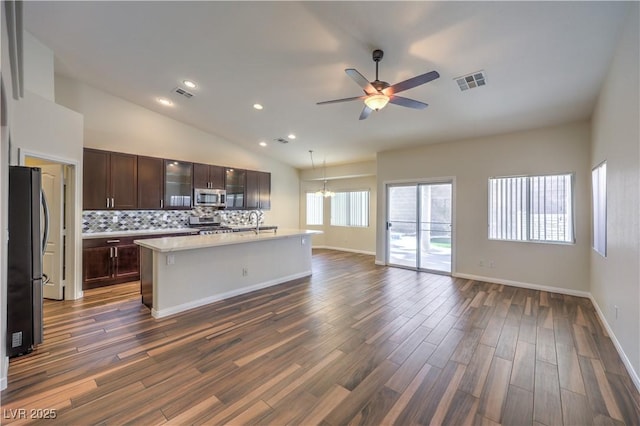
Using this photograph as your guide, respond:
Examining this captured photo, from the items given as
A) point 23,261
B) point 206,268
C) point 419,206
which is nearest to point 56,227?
point 23,261

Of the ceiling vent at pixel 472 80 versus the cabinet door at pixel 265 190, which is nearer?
the ceiling vent at pixel 472 80

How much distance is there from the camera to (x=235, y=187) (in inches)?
278

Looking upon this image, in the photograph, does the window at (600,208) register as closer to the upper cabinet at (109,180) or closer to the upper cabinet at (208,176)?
the upper cabinet at (208,176)

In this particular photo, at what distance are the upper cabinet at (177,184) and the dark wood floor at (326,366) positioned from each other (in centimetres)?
244

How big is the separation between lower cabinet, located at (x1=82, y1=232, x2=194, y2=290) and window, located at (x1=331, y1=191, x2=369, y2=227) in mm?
5635

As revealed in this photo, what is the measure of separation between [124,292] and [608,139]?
692cm

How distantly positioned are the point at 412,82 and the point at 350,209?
635 cm

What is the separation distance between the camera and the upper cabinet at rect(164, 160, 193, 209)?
5.75 metres

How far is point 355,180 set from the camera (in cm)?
866

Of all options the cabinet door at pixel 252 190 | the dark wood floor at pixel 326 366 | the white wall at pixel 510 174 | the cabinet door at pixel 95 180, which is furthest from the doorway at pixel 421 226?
the cabinet door at pixel 95 180

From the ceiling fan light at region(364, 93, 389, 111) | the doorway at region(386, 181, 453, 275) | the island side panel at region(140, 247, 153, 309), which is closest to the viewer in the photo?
the ceiling fan light at region(364, 93, 389, 111)

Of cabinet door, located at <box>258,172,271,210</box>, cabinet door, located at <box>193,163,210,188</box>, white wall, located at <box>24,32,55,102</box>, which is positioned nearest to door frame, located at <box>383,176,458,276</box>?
cabinet door, located at <box>258,172,271,210</box>

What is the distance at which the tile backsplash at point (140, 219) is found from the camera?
16.4 ft

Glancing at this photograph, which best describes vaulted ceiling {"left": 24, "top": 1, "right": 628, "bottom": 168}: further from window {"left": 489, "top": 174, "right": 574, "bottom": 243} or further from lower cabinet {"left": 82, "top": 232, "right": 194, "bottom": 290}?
lower cabinet {"left": 82, "top": 232, "right": 194, "bottom": 290}
